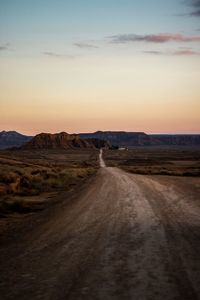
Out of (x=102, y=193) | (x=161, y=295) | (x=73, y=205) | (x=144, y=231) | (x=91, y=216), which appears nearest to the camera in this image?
(x=161, y=295)

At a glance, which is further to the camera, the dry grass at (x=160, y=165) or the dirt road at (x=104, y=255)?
the dry grass at (x=160, y=165)

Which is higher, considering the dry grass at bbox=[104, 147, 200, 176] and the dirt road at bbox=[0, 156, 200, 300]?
the dirt road at bbox=[0, 156, 200, 300]

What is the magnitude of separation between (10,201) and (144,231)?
10.9 m

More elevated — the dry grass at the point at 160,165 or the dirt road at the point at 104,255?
the dirt road at the point at 104,255

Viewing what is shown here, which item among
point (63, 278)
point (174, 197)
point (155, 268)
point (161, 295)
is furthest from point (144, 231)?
point (174, 197)

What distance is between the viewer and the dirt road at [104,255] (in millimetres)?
6871

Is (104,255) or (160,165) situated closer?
(104,255)

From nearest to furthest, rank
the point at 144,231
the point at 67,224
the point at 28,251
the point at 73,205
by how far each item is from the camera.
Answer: the point at 28,251, the point at 144,231, the point at 67,224, the point at 73,205

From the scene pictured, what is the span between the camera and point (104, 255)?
30.3 feet

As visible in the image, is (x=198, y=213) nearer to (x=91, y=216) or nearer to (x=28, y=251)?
(x=91, y=216)

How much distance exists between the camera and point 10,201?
70.7 ft

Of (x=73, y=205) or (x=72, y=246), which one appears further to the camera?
(x=73, y=205)

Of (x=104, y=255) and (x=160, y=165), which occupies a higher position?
(x=104, y=255)

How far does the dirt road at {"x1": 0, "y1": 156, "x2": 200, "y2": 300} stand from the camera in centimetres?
687
